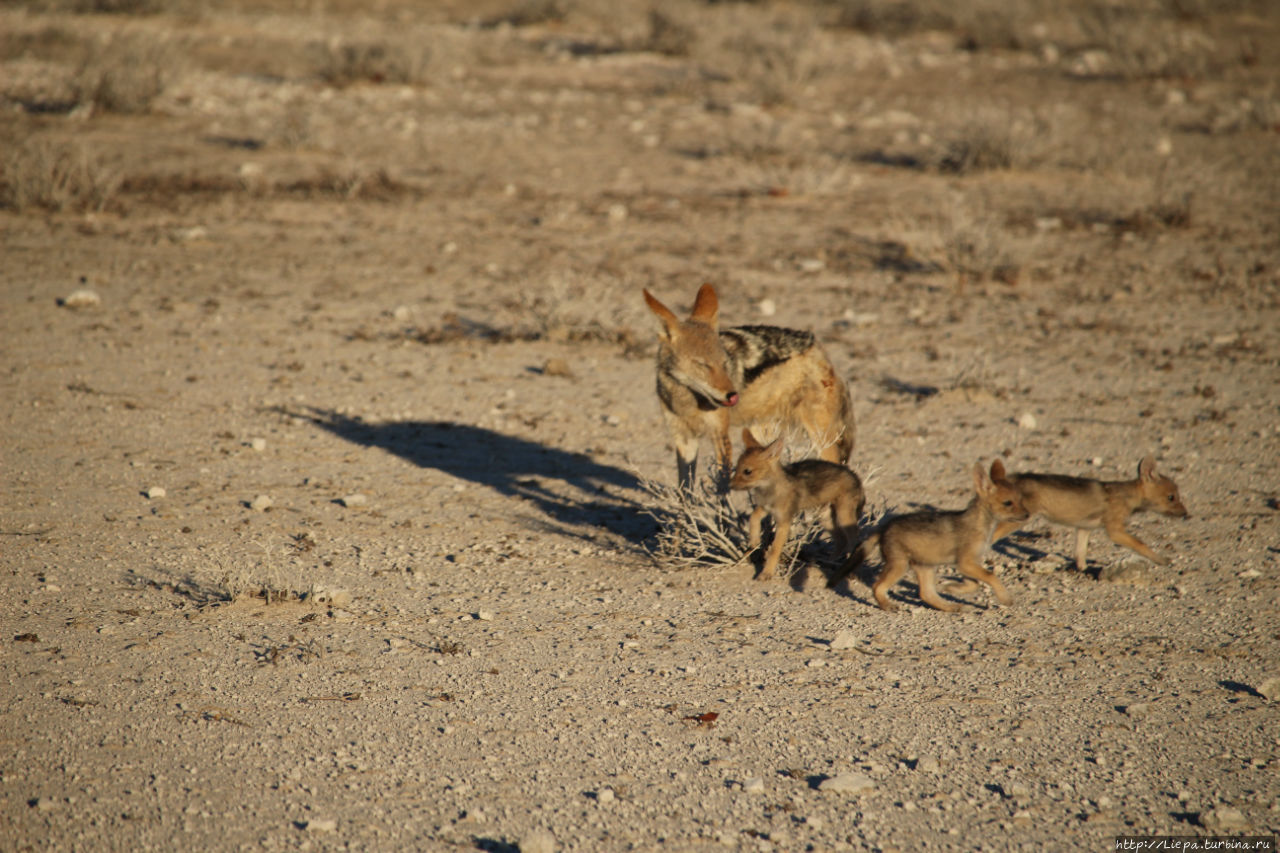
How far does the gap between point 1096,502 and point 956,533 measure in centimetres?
89

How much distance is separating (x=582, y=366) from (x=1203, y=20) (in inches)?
1036

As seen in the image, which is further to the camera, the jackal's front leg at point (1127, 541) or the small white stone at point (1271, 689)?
the jackal's front leg at point (1127, 541)

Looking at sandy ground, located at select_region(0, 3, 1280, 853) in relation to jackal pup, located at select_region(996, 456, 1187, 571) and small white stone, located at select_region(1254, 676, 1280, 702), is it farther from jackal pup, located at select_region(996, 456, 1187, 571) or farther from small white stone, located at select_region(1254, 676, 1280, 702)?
jackal pup, located at select_region(996, 456, 1187, 571)

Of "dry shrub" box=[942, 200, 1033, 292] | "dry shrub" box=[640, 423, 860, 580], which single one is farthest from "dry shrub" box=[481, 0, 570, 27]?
"dry shrub" box=[640, 423, 860, 580]

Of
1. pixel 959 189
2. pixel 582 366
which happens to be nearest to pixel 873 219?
pixel 959 189

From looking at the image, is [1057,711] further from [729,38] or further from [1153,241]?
[729,38]

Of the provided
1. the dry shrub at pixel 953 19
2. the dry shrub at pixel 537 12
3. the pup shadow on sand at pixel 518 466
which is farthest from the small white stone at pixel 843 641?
the dry shrub at pixel 537 12

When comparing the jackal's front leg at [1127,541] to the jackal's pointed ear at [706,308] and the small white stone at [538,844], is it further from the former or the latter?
the small white stone at [538,844]

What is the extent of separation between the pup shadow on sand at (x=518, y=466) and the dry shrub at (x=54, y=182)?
678 centimetres

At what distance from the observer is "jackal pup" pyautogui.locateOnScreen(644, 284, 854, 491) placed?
19.7 feet

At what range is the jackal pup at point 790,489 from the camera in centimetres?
547

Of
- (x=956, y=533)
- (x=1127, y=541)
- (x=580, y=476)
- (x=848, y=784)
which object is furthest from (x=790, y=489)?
(x=580, y=476)

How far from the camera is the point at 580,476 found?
727 centimetres

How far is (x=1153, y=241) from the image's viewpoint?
1277 cm
